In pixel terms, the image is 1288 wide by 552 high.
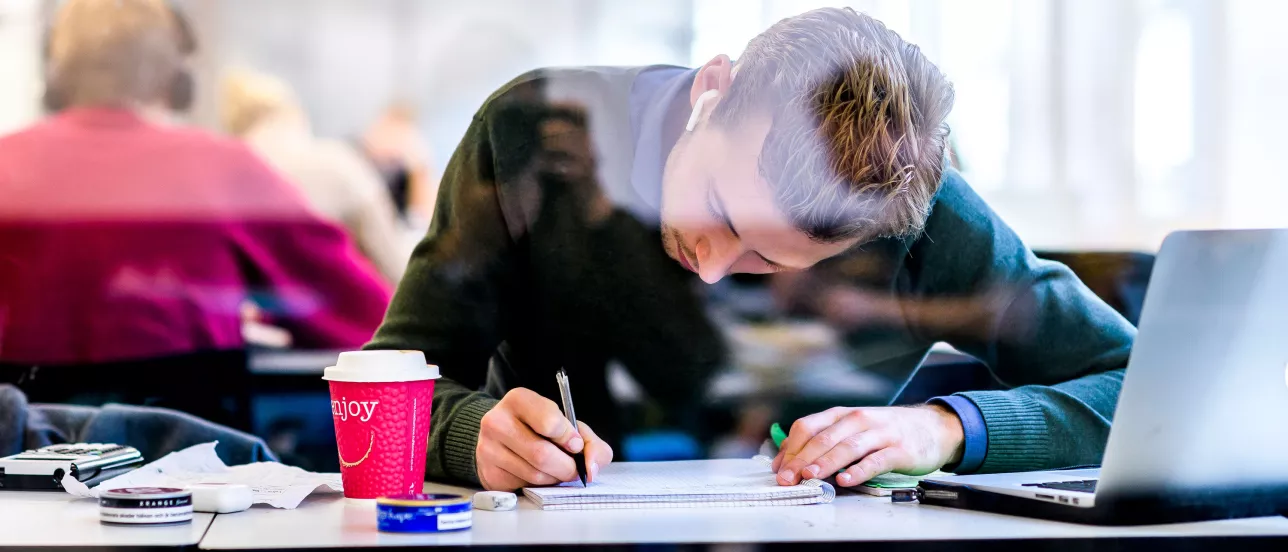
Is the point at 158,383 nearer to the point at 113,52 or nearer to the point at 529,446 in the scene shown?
the point at 113,52

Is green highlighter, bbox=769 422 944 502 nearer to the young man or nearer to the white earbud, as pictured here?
the young man

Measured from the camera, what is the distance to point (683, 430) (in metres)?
1.34

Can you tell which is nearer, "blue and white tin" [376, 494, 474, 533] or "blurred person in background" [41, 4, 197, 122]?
"blue and white tin" [376, 494, 474, 533]

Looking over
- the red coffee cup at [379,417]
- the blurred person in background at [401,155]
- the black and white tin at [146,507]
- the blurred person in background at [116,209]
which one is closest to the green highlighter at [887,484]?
the red coffee cup at [379,417]

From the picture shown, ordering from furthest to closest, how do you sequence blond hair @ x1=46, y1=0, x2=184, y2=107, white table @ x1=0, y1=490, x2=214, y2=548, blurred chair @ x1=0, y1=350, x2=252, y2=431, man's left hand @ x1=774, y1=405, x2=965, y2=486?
1. blond hair @ x1=46, y1=0, x2=184, y2=107
2. blurred chair @ x1=0, y1=350, x2=252, y2=431
3. man's left hand @ x1=774, y1=405, x2=965, y2=486
4. white table @ x1=0, y1=490, x2=214, y2=548

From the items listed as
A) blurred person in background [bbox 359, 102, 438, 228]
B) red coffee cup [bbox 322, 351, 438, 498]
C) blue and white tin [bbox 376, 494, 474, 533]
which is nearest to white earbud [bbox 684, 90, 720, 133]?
red coffee cup [bbox 322, 351, 438, 498]

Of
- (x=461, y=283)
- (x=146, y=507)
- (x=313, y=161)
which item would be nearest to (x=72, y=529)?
(x=146, y=507)

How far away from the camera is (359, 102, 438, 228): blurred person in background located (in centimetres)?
171

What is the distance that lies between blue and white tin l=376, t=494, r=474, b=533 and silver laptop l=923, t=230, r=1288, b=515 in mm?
363

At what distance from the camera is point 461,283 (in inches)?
45.4

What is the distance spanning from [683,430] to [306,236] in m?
0.84

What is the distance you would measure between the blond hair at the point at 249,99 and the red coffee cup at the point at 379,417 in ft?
3.43

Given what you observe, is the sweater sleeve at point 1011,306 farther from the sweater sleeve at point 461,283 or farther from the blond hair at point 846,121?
the sweater sleeve at point 461,283

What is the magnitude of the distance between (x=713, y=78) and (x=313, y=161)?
3.23 feet
